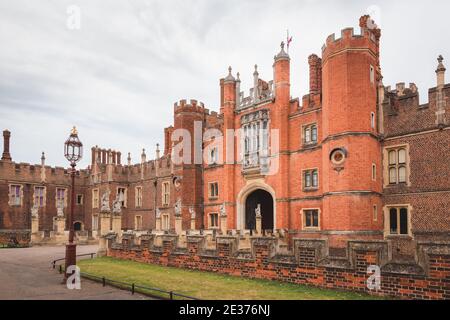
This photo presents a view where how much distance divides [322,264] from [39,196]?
1493 inches

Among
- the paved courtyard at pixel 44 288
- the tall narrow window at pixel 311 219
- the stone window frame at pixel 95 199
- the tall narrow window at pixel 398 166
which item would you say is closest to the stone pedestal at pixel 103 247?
the paved courtyard at pixel 44 288

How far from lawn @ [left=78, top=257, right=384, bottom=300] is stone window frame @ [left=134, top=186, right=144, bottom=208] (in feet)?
76.7

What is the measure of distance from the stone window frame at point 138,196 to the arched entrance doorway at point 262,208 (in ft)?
49.4

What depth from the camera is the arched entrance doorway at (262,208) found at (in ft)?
98.1

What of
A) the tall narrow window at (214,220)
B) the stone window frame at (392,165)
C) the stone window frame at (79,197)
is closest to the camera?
the stone window frame at (392,165)

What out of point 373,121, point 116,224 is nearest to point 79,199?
point 116,224

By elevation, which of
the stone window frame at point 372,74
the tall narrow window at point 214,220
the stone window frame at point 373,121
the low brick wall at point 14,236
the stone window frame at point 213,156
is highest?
the stone window frame at point 372,74

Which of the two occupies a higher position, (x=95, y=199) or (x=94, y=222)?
(x=95, y=199)

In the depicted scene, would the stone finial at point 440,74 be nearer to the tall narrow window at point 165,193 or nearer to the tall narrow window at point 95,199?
the tall narrow window at point 165,193

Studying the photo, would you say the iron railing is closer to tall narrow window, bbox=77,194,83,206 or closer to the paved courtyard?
the paved courtyard

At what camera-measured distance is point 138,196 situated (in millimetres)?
42000

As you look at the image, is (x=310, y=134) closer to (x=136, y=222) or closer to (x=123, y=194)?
(x=136, y=222)

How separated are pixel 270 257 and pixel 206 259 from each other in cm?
349

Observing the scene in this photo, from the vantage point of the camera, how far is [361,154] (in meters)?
20.6
